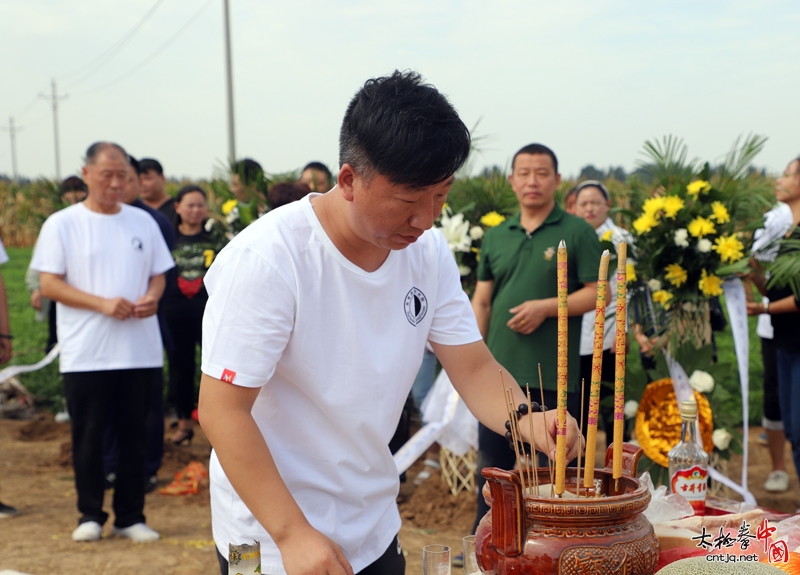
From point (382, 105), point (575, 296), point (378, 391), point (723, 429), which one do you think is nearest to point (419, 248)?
point (378, 391)

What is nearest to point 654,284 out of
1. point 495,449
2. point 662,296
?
point 662,296

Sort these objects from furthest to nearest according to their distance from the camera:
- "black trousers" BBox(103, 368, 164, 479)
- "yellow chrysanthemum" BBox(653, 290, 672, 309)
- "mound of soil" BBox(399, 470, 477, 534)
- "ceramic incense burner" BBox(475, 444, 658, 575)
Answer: "black trousers" BBox(103, 368, 164, 479), "mound of soil" BBox(399, 470, 477, 534), "yellow chrysanthemum" BBox(653, 290, 672, 309), "ceramic incense burner" BBox(475, 444, 658, 575)

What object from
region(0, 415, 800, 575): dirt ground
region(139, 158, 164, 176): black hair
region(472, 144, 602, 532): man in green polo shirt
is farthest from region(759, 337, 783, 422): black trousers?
region(139, 158, 164, 176): black hair

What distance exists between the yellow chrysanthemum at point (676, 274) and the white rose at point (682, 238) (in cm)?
11

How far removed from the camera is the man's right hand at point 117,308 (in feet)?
13.4

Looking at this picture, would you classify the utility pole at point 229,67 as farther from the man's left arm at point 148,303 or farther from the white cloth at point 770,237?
the white cloth at point 770,237

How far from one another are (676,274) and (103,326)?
114 inches

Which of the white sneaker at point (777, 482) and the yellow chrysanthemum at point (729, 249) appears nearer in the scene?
the yellow chrysanthemum at point (729, 249)

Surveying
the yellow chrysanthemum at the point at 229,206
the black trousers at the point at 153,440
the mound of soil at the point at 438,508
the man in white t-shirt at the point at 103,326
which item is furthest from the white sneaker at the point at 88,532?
the yellow chrysanthemum at the point at 229,206

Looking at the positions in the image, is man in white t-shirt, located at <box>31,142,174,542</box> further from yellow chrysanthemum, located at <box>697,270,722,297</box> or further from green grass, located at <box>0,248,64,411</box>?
green grass, located at <box>0,248,64,411</box>

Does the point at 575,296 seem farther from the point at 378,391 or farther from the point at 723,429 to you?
the point at 378,391

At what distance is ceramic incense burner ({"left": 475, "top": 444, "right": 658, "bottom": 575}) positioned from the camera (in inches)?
48.6

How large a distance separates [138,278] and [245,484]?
3102 millimetres

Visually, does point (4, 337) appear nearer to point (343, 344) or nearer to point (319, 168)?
point (319, 168)
